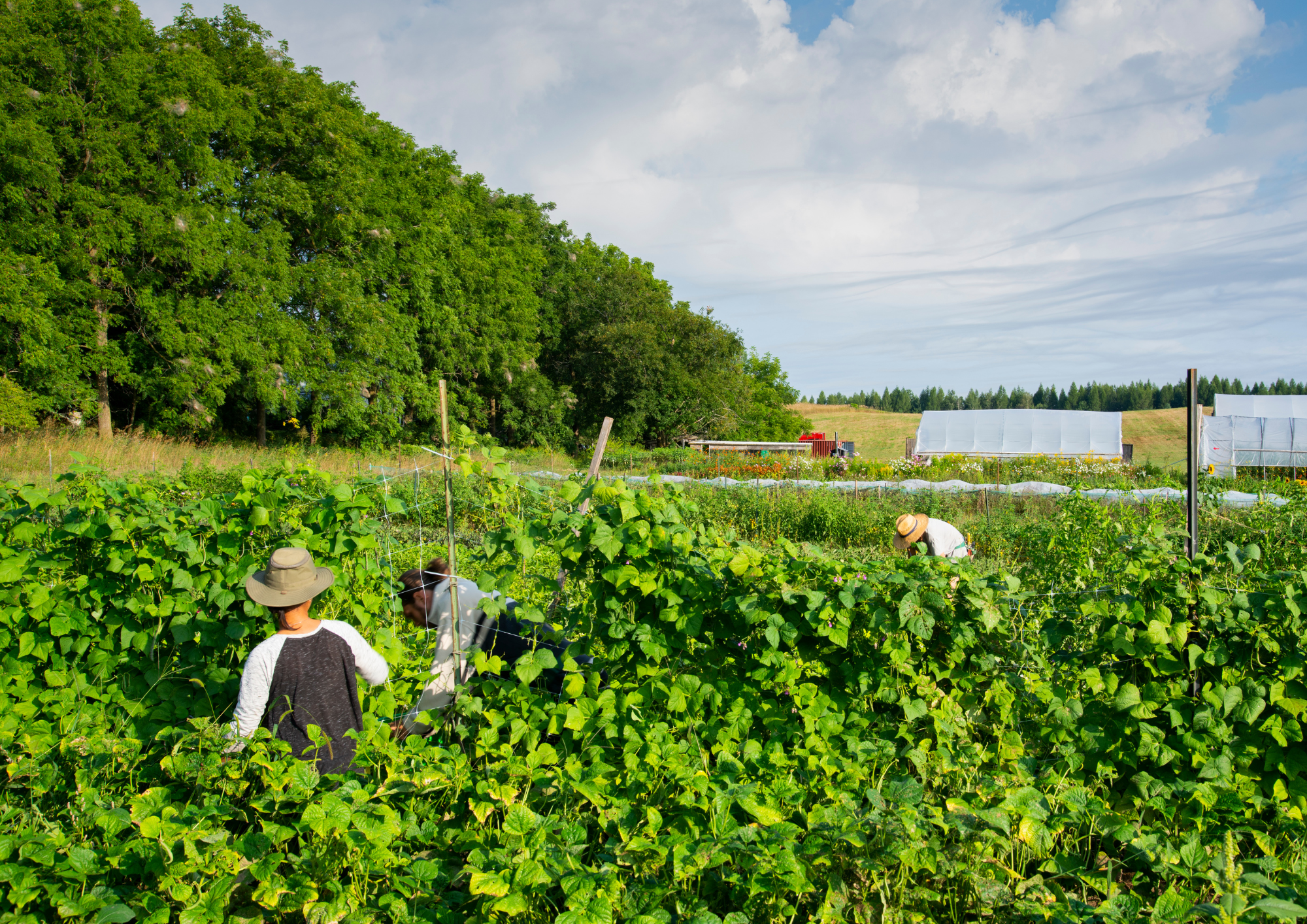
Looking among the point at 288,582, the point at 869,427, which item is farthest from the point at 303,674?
the point at 869,427

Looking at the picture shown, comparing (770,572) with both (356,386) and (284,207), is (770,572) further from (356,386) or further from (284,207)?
(284,207)

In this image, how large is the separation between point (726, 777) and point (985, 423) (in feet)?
119

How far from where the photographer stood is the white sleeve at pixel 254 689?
268 cm

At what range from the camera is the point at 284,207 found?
867 inches

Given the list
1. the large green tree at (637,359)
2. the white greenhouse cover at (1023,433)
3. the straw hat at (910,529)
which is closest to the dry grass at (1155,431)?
the white greenhouse cover at (1023,433)

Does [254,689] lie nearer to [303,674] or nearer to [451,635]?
[303,674]

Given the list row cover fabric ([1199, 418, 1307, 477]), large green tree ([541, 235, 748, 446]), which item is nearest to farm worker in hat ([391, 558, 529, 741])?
row cover fabric ([1199, 418, 1307, 477])

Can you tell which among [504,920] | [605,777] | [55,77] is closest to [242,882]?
[504,920]

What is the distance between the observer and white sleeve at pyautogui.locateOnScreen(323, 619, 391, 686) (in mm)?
2838

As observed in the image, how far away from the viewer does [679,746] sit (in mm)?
2654

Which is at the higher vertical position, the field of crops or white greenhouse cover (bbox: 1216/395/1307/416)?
white greenhouse cover (bbox: 1216/395/1307/416)

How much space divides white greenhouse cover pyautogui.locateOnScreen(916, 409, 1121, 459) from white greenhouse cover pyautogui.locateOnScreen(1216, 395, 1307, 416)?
14.1 feet

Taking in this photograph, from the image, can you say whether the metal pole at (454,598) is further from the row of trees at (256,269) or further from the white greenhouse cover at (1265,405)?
the white greenhouse cover at (1265,405)

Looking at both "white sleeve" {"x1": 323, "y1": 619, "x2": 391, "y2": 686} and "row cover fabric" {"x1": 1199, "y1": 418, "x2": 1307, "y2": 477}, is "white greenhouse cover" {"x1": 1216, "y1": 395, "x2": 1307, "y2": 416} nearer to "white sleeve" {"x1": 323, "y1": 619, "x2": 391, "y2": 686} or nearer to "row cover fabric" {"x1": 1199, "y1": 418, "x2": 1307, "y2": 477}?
"row cover fabric" {"x1": 1199, "y1": 418, "x2": 1307, "y2": 477}
